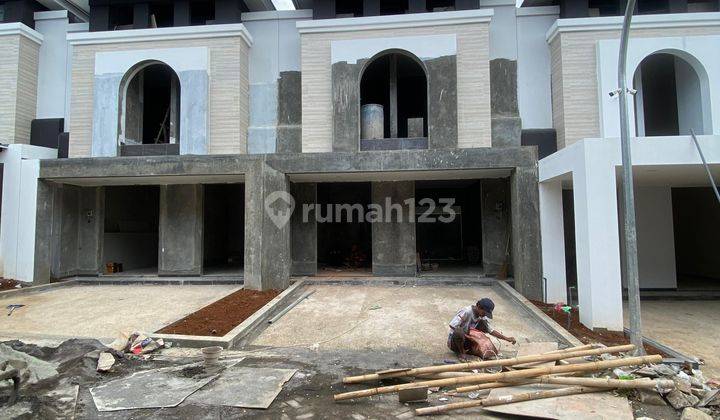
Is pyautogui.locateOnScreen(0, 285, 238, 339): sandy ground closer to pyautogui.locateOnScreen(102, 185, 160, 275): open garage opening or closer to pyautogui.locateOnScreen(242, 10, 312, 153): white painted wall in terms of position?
pyautogui.locateOnScreen(102, 185, 160, 275): open garage opening

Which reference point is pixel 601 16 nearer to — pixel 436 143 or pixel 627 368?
pixel 436 143

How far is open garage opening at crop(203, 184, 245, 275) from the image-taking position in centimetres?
1548

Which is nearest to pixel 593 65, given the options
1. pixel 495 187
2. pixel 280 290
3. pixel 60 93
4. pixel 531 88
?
pixel 531 88

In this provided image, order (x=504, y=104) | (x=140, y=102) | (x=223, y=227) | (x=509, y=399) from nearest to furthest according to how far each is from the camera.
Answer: (x=509, y=399) < (x=504, y=104) < (x=140, y=102) < (x=223, y=227)

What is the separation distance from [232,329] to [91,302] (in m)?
4.84

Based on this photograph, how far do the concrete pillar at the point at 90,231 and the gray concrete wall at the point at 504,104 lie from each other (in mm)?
12918

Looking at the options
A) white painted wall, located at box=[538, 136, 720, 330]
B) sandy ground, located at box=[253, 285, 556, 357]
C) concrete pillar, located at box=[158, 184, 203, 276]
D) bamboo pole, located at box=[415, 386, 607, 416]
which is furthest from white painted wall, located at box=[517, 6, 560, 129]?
concrete pillar, located at box=[158, 184, 203, 276]

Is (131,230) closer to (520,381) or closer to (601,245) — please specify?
(520,381)

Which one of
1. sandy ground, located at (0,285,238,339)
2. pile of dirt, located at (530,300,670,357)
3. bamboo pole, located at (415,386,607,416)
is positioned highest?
sandy ground, located at (0,285,238,339)

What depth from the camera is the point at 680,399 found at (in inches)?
170

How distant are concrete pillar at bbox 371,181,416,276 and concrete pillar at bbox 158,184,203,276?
223 inches

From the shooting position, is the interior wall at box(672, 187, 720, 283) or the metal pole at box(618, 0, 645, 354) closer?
the metal pole at box(618, 0, 645, 354)

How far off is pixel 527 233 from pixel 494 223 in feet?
7.35

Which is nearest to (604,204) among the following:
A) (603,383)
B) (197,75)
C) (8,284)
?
(603,383)
